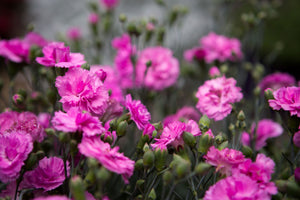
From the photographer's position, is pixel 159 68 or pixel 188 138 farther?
pixel 159 68

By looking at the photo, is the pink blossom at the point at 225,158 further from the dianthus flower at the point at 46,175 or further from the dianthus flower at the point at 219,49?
the dianthus flower at the point at 219,49

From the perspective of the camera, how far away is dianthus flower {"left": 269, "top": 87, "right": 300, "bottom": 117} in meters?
0.64

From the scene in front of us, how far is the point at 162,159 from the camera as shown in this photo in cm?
61

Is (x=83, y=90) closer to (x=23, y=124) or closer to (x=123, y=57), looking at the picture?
(x=23, y=124)

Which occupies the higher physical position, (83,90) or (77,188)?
(83,90)

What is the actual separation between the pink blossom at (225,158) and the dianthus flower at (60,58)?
318 millimetres

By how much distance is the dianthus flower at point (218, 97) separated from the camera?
77cm

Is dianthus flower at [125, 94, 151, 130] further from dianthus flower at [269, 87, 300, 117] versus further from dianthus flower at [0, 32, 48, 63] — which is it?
dianthus flower at [0, 32, 48, 63]

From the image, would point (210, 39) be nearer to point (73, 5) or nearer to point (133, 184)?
point (133, 184)

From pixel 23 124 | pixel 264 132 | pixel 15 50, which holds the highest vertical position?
pixel 15 50

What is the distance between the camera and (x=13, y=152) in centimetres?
60

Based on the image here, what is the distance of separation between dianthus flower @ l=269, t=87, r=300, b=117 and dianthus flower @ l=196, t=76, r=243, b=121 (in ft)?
0.34

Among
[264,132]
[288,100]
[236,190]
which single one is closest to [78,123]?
[236,190]

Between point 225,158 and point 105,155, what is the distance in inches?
8.7
